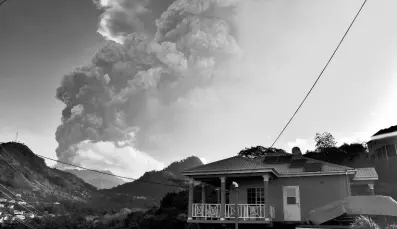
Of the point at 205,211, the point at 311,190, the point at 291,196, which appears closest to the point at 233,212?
the point at 205,211

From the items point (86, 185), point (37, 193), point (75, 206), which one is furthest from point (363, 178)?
point (86, 185)

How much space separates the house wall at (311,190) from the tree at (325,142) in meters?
25.6

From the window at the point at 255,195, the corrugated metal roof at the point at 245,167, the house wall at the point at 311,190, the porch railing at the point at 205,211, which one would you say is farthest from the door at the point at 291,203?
the porch railing at the point at 205,211

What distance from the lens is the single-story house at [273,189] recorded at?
1909cm

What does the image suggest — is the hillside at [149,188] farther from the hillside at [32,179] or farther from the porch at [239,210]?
the porch at [239,210]

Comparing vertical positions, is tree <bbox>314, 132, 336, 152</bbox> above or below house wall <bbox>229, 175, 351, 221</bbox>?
above

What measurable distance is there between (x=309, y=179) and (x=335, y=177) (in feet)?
4.71

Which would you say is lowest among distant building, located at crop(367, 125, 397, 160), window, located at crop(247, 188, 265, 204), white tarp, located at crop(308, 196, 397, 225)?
white tarp, located at crop(308, 196, 397, 225)

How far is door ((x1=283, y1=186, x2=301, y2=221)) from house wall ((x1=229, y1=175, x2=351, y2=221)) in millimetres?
183

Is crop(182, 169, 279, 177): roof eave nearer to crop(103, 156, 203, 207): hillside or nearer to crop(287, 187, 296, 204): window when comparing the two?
crop(287, 187, 296, 204): window

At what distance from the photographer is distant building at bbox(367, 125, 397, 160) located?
32681mm

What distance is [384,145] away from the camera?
34781mm

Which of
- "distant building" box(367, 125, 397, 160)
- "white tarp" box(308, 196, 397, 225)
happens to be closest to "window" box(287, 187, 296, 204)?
"white tarp" box(308, 196, 397, 225)

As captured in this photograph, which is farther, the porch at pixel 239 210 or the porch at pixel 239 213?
→ the porch at pixel 239 213
